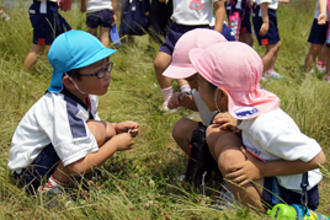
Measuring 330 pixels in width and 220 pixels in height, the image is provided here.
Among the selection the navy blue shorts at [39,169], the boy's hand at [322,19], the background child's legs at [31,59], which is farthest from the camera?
the boy's hand at [322,19]

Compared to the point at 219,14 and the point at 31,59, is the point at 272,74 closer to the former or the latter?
the point at 219,14

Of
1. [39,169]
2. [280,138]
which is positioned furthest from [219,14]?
[39,169]

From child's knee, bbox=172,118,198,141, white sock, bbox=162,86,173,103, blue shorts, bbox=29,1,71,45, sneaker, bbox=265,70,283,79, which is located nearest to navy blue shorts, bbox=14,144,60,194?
child's knee, bbox=172,118,198,141

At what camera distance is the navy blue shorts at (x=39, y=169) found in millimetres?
Answer: 1989

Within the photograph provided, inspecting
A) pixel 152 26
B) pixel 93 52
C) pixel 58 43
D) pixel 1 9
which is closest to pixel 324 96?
pixel 93 52

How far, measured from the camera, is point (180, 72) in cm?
211

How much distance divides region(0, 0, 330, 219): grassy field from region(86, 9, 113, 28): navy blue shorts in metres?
0.13

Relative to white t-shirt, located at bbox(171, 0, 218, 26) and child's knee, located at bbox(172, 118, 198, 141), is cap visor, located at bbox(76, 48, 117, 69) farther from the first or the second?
white t-shirt, located at bbox(171, 0, 218, 26)

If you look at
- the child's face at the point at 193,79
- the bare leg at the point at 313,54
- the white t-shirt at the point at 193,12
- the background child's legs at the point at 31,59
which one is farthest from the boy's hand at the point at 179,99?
the bare leg at the point at 313,54

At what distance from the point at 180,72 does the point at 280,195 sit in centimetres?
87

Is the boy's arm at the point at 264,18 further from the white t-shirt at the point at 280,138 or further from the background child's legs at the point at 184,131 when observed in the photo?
the white t-shirt at the point at 280,138

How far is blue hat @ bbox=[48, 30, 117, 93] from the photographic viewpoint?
6.31ft

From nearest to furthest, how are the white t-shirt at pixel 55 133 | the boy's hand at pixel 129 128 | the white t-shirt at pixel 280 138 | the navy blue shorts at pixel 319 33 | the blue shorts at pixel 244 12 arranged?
the white t-shirt at pixel 280 138 → the white t-shirt at pixel 55 133 → the boy's hand at pixel 129 128 → the navy blue shorts at pixel 319 33 → the blue shorts at pixel 244 12

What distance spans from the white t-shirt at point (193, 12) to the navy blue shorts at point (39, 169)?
1771 millimetres
